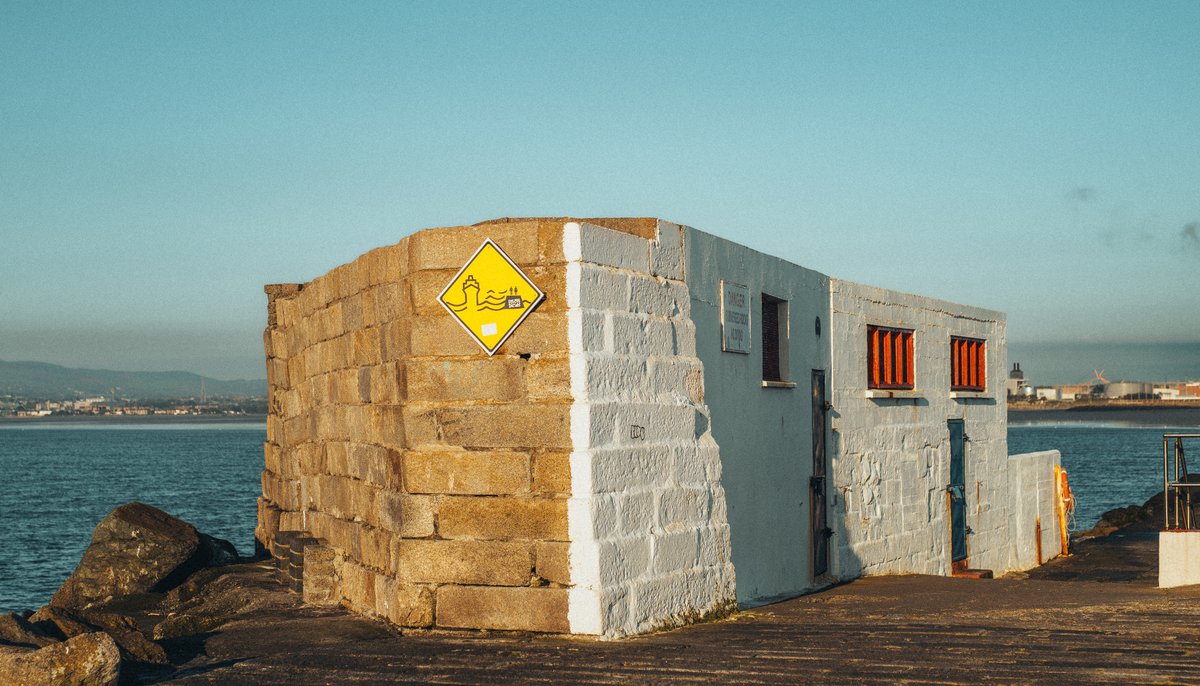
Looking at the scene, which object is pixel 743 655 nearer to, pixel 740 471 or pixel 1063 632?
pixel 1063 632

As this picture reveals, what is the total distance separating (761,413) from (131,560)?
338 inches

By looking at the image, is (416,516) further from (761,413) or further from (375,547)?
(761,413)

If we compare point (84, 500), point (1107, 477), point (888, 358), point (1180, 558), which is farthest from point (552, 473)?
point (1107, 477)

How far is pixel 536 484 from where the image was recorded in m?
8.11

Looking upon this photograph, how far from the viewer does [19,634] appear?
771cm

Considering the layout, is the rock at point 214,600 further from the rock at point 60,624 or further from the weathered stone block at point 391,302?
the weathered stone block at point 391,302

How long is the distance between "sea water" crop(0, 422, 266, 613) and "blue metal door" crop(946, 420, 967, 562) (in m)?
18.1

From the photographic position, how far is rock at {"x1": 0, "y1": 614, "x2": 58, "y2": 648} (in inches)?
296

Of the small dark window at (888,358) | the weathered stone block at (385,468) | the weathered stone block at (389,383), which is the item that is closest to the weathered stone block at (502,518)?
the weathered stone block at (385,468)

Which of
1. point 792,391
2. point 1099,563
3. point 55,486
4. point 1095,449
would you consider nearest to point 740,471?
point 792,391

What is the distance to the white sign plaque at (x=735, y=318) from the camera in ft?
35.9

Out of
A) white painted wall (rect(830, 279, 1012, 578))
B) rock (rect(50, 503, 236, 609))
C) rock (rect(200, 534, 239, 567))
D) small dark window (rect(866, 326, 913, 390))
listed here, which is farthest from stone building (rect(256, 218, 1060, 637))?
rock (rect(200, 534, 239, 567))

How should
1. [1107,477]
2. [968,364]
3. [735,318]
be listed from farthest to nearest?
1. [1107,477]
2. [968,364]
3. [735,318]

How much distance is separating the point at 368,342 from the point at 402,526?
1.87m
